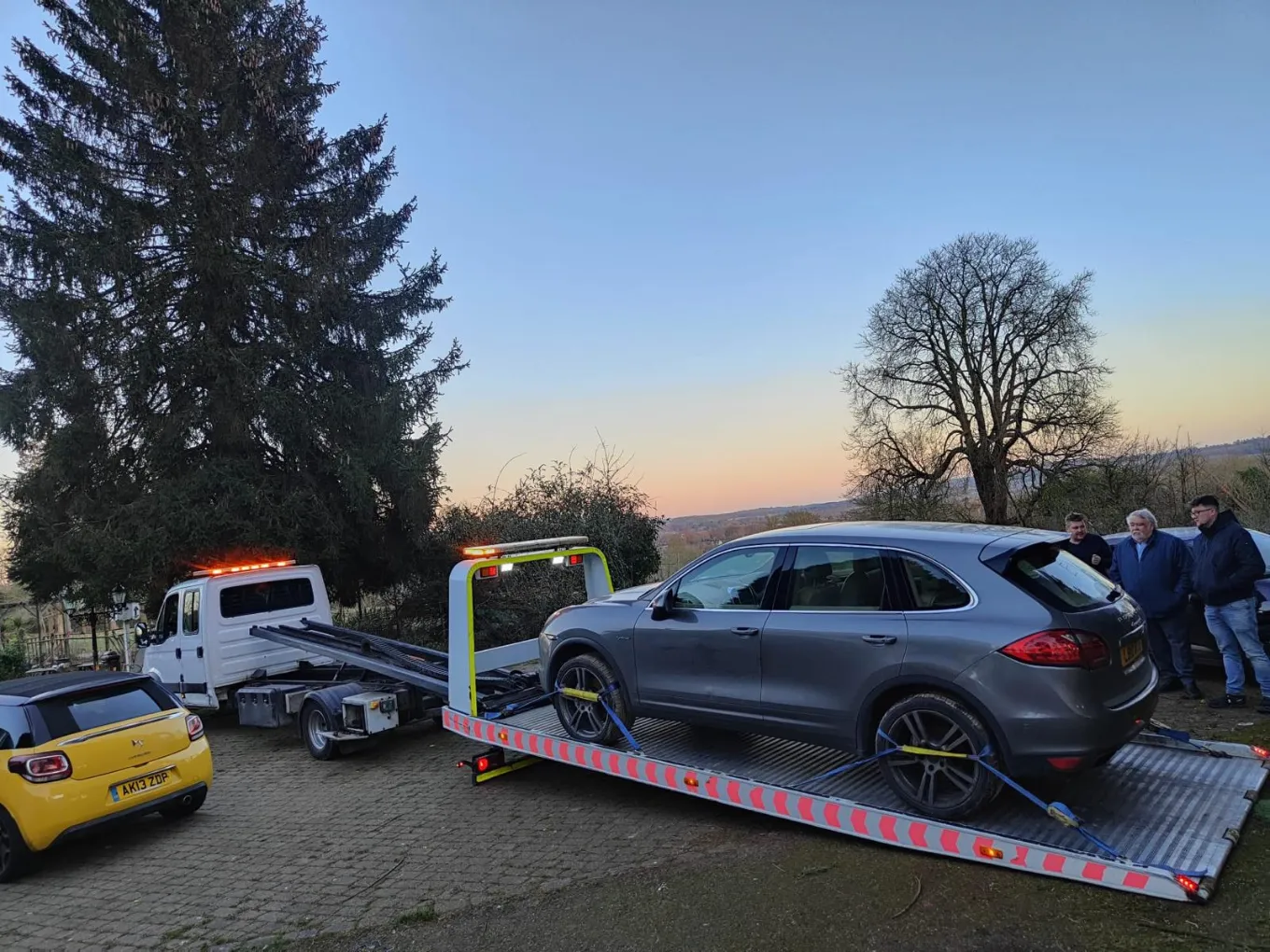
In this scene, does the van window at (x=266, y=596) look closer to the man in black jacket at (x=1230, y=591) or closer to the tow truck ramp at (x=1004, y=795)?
the tow truck ramp at (x=1004, y=795)

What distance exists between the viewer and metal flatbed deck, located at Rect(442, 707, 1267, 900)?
351cm

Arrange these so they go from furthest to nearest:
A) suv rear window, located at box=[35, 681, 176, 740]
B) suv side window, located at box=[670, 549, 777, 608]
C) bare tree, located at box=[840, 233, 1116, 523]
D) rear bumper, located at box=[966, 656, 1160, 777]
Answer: bare tree, located at box=[840, 233, 1116, 523] → suv rear window, located at box=[35, 681, 176, 740] → suv side window, located at box=[670, 549, 777, 608] → rear bumper, located at box=[966, 656, 1160, 777]

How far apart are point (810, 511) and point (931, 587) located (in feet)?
61.9

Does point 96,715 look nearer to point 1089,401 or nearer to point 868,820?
point 868,820

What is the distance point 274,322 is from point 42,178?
13.5 ft

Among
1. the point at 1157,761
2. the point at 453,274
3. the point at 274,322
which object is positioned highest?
the point at 453,274

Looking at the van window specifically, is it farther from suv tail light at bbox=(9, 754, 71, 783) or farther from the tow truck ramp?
the tow truck ramp

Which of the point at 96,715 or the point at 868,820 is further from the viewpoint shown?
the point at 96,715

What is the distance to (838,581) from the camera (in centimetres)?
461

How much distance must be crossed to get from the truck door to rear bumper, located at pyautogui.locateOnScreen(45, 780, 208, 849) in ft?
Answer: 11.2

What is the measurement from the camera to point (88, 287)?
12.6 metres

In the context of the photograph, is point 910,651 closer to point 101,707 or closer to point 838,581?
point 838,581

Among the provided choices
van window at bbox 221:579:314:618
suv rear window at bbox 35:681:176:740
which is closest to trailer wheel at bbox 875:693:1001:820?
suv rear window at bbox 35:681:176:740

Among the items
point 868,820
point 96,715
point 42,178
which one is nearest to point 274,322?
point 42,178
